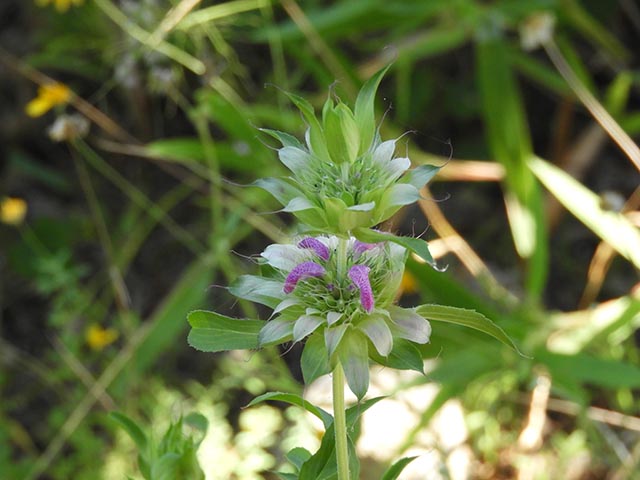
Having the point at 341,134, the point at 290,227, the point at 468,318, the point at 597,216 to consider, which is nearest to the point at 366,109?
the point at 341,134

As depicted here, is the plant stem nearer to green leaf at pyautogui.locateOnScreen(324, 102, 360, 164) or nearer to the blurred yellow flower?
green leaf at pyautogui.locateOnScreen(324, 102, 360, 164)

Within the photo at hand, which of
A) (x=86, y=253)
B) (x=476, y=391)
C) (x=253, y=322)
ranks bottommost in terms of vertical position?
(x=253, y=322)

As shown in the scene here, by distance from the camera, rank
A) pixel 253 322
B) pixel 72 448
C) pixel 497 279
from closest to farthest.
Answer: pixel 253 322 < pixel 72 448 < pixel 497 279

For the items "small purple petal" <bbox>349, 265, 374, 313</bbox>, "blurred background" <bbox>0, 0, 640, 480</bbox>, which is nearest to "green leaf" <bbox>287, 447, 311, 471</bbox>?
"small purple petal" <bbox>349, 265, 374, 313</bbox>

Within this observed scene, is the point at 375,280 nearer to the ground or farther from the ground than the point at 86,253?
nearer to the ground

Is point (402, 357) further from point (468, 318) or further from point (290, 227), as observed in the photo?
point (290, 227)

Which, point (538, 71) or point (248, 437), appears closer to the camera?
point (248, 437)

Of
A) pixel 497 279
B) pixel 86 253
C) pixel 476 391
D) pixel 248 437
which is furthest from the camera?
pixel 86 253

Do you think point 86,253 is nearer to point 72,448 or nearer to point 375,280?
point 72,448

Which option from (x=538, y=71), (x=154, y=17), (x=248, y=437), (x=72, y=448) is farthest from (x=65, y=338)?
(x=538, y=71)
